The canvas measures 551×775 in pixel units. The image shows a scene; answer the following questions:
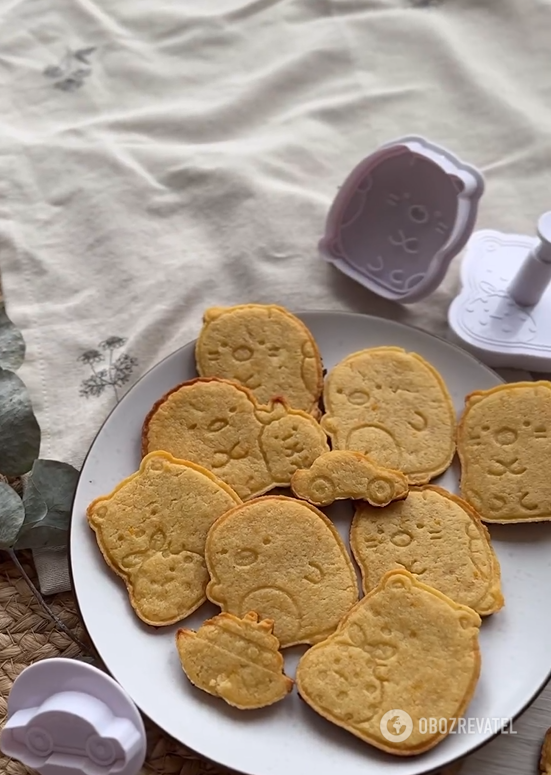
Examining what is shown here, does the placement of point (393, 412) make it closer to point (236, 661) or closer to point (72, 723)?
point (236, 661)

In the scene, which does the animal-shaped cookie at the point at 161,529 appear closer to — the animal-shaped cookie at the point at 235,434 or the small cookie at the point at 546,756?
the animal-shaped cookie at the point at 235,434

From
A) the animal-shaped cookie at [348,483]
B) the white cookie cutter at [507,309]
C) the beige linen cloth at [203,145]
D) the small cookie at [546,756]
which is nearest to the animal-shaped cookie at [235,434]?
the animal-shaped cookie at [348,483]

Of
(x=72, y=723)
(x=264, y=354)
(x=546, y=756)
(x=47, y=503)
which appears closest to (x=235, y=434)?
(x=264, y=354)

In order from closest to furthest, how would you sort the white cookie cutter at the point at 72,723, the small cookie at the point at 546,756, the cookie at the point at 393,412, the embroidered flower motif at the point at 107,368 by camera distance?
the white cookie cutter at the point at 72,723, the small cookie at the point at 546,756, the cookie at the point at 393,412, the embroidered flower motif at the point at 107,368

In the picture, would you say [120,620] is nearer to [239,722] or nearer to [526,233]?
[239,722]

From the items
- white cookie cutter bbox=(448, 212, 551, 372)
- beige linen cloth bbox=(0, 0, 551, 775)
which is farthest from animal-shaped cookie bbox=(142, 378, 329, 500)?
white cookie cutter bbox=(448, 212, 551, 372)


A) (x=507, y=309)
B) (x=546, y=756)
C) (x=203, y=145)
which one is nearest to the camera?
(x=546, y=756)

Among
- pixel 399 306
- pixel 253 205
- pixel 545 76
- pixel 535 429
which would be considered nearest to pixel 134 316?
pixel 253 205
